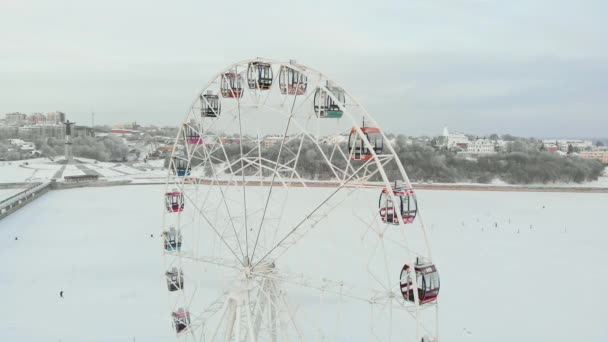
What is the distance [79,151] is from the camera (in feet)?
266

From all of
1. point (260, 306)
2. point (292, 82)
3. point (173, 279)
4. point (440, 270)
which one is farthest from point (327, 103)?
point (440, 270)

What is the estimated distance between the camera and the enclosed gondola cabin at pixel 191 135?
11250 millimetres

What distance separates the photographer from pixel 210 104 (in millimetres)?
10969

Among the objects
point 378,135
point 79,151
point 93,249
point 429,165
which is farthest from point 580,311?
point 79,151

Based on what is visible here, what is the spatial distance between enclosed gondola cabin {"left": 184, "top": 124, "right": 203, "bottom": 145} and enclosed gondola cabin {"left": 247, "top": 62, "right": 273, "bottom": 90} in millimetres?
2164

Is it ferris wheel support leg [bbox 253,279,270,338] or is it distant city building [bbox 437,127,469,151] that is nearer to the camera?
ferris wheel support leg [bbox 253,279,270,338]

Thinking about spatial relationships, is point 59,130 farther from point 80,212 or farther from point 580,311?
point 580,311

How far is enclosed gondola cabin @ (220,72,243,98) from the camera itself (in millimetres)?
10312

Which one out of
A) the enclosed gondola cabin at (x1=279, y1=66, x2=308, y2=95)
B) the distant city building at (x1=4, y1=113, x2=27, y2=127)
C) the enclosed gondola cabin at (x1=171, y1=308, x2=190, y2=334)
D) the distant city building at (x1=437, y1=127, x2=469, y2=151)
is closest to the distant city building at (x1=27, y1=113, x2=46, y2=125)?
the distant city building at (x1=4, y1=113, x2=27, y2=127)

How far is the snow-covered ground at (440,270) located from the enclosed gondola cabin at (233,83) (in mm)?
5561

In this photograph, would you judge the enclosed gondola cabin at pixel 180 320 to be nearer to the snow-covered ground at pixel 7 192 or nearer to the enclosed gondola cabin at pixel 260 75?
the enclosed gondola cabin at pixel 260 75

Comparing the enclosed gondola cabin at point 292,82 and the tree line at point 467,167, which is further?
the tree line at point 467,167

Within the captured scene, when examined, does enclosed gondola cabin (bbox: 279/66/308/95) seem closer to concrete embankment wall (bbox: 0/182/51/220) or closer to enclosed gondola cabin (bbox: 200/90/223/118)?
enclosed gondola cabin (bbox: 200/90/223/118)

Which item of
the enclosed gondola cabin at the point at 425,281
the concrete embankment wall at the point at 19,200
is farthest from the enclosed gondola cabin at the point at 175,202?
the concrete embankment wall at the point at 19,200
